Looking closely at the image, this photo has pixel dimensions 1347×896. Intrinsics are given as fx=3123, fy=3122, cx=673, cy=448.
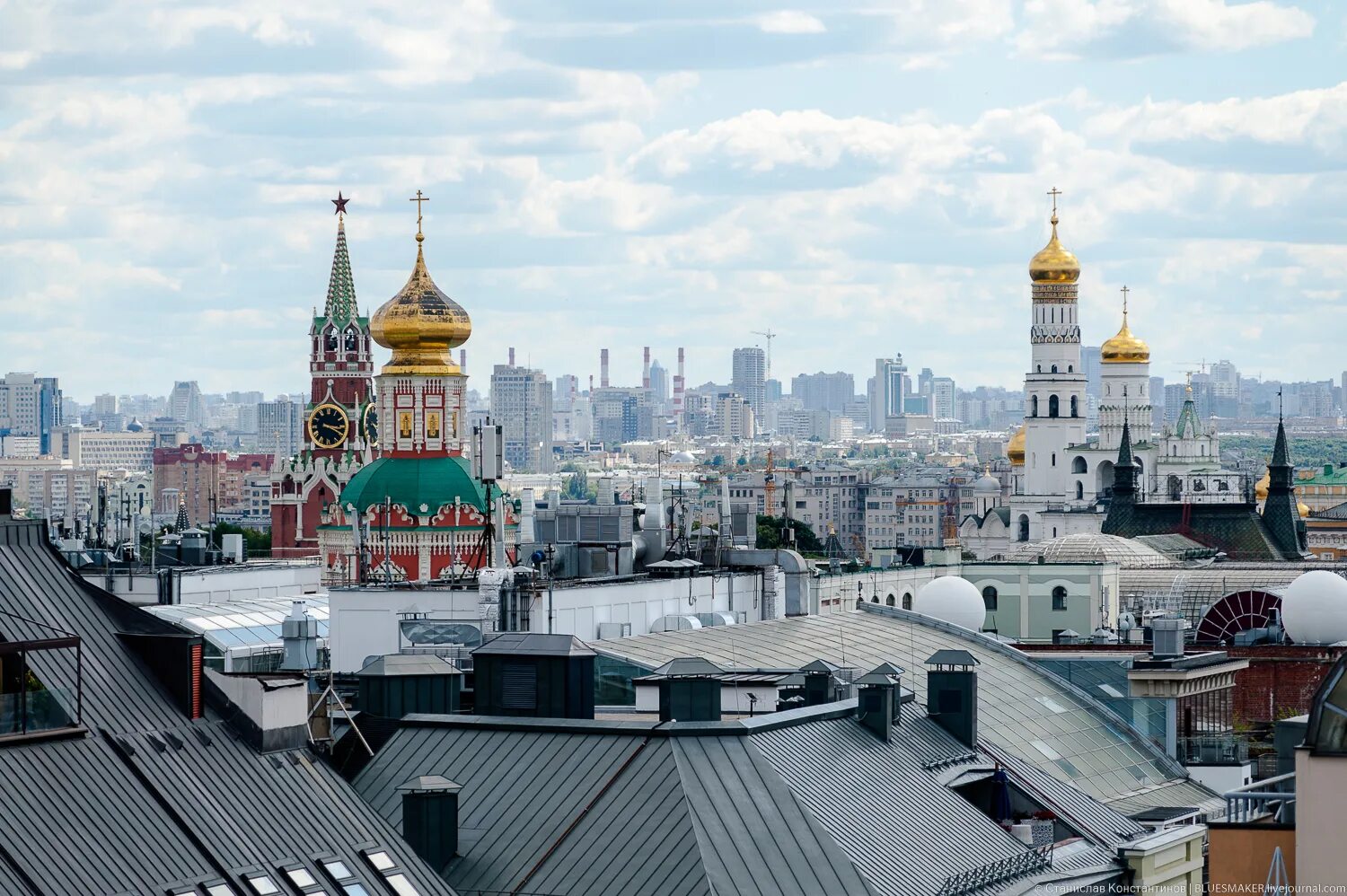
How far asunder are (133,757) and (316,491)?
311 ft

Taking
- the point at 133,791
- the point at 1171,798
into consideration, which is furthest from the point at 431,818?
the point at 1171,798

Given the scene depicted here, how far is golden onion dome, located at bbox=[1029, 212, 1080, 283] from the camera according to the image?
154 metres

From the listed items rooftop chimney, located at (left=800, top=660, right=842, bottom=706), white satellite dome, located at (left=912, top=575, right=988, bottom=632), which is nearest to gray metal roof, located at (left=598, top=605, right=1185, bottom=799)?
rooftop chimney, located at (left=800, top=660, right=842, bottom=706)

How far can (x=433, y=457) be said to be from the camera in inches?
3597

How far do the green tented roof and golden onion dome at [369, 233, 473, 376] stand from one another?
303 cm

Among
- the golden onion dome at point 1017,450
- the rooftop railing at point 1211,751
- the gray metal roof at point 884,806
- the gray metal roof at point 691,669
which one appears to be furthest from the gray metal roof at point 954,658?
the golden onion dome at point 1017,450

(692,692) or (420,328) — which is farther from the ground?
(420,328)

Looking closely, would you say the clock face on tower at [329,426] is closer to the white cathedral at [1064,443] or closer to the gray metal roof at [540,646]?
the white cathedral at [1064,443]

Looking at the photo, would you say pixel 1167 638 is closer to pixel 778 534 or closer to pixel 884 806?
pixel 884 806

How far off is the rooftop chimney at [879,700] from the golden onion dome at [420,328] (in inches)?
2508

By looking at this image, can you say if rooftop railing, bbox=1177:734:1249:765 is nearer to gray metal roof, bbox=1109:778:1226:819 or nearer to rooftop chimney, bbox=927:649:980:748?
gray metal roof, bbox=1109:778:1226:819

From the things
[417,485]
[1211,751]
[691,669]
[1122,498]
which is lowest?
[1211,751]

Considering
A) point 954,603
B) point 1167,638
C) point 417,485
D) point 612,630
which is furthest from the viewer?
point 417,485

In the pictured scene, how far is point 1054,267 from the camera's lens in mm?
154125
